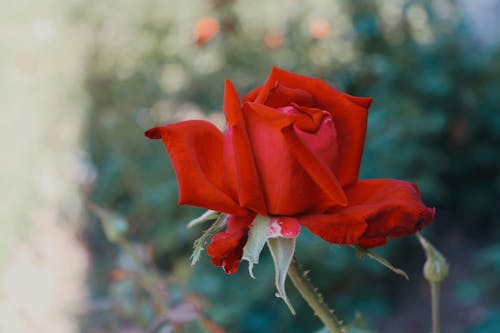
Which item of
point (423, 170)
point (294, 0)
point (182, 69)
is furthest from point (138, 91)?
point (423, 170)

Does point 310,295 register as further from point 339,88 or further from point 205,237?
point 339,88

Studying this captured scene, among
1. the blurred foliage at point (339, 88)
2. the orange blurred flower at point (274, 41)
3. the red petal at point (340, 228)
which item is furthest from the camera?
the orange blurred flower at point (274, 41)

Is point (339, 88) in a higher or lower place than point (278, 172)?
lower

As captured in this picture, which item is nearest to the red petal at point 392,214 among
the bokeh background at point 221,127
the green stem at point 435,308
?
the green stem at point 435,308

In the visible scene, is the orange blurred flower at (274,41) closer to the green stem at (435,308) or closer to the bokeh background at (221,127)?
the bokeh background at (221,127)

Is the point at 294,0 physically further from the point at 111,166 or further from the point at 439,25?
the point at 111,166

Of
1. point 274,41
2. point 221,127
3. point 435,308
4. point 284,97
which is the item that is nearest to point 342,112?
point 284,97

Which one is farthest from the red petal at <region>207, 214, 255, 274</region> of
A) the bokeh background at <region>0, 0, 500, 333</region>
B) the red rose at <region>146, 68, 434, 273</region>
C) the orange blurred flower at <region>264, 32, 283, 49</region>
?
the orange blurred flower at <region>264, 32, 283, 49</region>

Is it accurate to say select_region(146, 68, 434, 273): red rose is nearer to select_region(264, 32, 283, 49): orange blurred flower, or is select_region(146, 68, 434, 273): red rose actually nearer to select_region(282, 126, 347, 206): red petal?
select_region(282, 126, 347, 206): red petal

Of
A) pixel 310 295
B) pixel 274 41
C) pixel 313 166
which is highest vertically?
pixel 313 166
